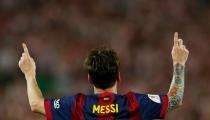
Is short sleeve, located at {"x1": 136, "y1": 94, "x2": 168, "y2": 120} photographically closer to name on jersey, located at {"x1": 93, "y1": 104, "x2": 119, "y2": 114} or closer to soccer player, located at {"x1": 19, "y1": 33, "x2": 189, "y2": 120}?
soccer player, located at {"x1": 19, "y1": 33, "x2": 189, "y2": 120}

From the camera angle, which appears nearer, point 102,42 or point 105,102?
point 105,102

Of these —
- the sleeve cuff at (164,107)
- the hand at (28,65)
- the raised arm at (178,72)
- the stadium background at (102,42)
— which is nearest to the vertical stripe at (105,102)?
the sleeve cuff at (164,107)

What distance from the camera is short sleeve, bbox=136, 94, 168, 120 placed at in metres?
5.88

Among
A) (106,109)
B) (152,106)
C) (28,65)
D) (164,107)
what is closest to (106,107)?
(106,109)

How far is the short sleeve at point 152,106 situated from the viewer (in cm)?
588

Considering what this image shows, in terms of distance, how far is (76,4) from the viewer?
16.7 metres

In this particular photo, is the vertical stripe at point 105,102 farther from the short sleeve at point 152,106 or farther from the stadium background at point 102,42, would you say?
the stadium background at point 102,42

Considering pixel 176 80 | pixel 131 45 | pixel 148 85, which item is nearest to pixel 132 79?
pixel 148 85

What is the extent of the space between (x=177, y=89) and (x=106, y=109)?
0.62 m

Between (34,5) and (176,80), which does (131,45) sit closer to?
(34,5)

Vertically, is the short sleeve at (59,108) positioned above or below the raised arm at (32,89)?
below

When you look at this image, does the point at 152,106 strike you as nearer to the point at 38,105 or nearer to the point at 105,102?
the point at 105,102

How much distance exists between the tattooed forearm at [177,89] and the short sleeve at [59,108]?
0.73 m

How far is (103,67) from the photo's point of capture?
5809 mm
